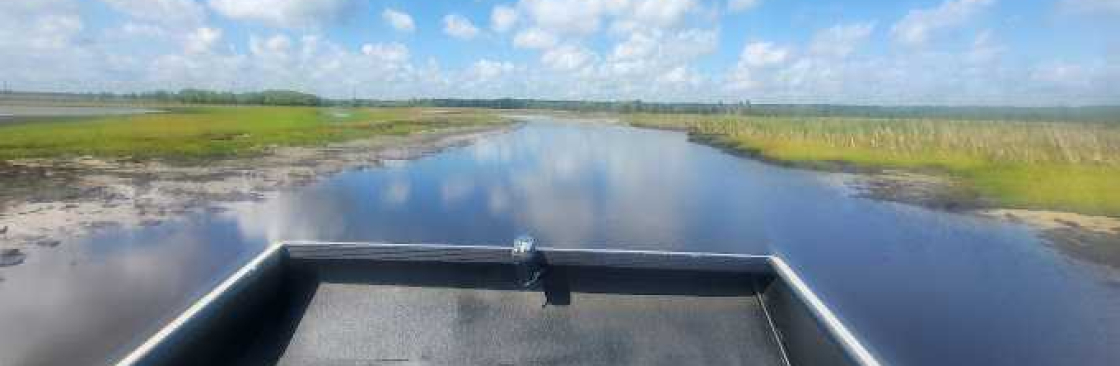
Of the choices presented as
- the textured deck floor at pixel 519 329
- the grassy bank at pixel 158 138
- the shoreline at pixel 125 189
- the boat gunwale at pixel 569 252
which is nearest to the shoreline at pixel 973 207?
the boat gunwale at pixel 569 252

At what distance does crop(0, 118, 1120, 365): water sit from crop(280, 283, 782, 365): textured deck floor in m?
2.67

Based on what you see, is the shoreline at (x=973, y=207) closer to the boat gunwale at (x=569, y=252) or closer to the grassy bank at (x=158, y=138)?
the boat gunwale at (x=569, y=252)

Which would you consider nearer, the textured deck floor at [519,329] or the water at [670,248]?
the textured deck floor at [519,329]

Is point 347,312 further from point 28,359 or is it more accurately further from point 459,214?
point 459,214

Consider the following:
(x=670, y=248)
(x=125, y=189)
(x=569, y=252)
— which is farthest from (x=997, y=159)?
(x=125, y=189)

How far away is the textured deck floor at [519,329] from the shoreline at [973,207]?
13169 millimetres

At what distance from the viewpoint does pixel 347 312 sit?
16.6 ft

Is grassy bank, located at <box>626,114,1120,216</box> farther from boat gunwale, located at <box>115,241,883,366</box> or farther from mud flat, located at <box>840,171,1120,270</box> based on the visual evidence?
boat gunwale, located at <box>115,241,883,366</box>

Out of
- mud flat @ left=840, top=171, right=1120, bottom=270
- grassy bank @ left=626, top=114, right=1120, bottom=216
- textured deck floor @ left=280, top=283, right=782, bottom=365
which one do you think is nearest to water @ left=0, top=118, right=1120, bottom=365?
mud flat @ left=840, top=171, right=1120, bottom=270

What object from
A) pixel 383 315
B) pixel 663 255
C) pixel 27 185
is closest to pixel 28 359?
pixel 383 315

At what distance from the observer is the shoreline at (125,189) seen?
14.3 meters

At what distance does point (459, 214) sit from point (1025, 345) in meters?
13.0

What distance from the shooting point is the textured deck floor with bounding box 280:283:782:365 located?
15.5 ft

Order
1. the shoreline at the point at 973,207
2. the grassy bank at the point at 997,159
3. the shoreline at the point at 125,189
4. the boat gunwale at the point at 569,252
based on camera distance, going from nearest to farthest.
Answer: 1. the boat gunwale at the point at 569,252
2. the shoreline at the point at 125,189
3. the shoreline at the point at 973,207
4. the grassy bank at the point at 997,159
